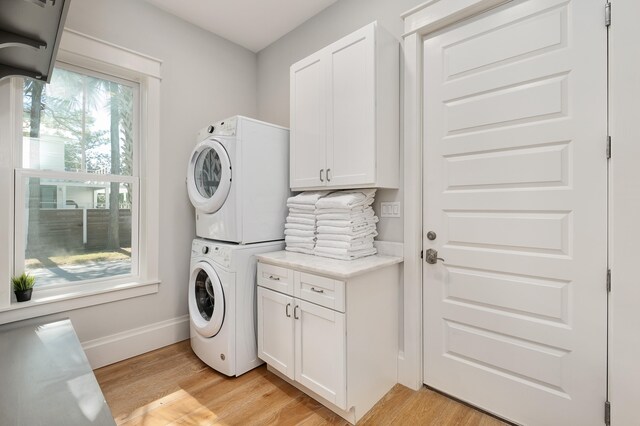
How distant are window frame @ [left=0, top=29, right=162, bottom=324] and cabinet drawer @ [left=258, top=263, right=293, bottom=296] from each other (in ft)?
Answer: 3.42

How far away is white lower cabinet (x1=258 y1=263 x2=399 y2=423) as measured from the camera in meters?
1.55

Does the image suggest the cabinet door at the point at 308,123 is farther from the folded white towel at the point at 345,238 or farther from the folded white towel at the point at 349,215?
the folded white towel at the point at 345,238

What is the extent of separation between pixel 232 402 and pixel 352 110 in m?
1.93

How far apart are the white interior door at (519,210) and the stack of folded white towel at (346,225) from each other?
14.6 inches

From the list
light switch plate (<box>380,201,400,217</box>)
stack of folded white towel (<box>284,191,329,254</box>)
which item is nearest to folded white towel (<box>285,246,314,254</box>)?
stack of folded white towel (<box>284,191,329,254</box>)

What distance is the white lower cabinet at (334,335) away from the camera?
61.1 inches

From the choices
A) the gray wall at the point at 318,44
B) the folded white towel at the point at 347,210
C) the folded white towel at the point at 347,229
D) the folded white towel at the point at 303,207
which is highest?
the gray wall at the point at 318,44

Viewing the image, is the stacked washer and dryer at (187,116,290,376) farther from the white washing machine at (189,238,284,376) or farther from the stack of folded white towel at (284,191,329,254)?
the stack of folded white towel at (284,191,329,254)

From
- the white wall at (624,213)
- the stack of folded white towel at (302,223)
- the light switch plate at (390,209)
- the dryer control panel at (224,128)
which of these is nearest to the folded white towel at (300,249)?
the stack of folded white towel at (302,223)

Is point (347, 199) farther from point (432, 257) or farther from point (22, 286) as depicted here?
→ point (22, 286)

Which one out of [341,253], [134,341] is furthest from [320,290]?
[134,341]

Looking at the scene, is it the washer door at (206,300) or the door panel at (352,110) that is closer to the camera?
the door panel at (352,110)

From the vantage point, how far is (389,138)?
1870mm

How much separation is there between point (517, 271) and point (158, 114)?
2762 millimetres
